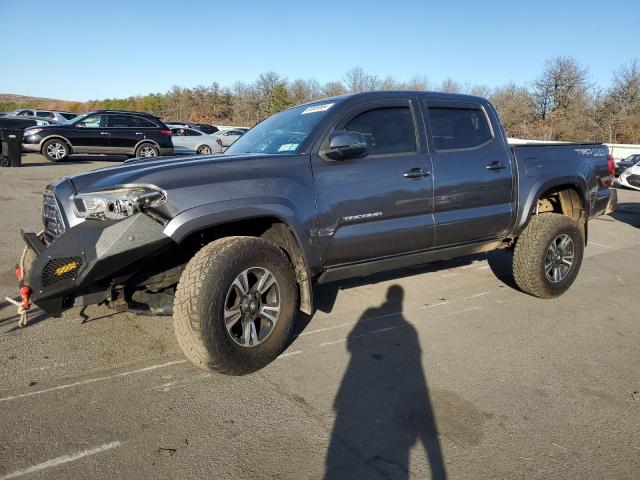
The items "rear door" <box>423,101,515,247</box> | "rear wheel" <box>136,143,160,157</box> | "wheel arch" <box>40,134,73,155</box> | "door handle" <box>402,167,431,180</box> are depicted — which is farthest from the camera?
"rear wheel" <box>136,143,160,157</box>

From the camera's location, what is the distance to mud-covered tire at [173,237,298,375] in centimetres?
308

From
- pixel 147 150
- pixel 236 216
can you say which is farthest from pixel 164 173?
pixel 147 150

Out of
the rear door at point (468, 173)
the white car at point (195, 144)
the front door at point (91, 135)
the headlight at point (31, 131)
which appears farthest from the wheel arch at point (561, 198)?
the white car at point (195, 144)

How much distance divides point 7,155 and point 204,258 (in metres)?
14.9

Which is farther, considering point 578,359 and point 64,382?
point 578,359

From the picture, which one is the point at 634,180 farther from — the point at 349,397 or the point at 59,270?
the point at 59,270

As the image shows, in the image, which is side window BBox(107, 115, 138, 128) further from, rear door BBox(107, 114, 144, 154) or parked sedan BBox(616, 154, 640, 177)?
parked sedan BBox(616, 154, 640, 177)

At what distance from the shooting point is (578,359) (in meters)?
3.80

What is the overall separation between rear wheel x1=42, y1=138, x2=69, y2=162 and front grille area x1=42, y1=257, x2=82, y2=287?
1549 cm

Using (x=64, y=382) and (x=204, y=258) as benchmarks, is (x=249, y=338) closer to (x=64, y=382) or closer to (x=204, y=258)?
(x=204, y=258)

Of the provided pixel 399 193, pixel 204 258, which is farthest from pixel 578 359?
pixel 204 258

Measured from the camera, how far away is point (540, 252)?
4.86m

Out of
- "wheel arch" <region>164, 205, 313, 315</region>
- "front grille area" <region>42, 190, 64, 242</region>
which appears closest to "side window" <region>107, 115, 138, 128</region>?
"front grille area" <region>42, 190, 64, 242</region>

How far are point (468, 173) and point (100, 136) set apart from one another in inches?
598
